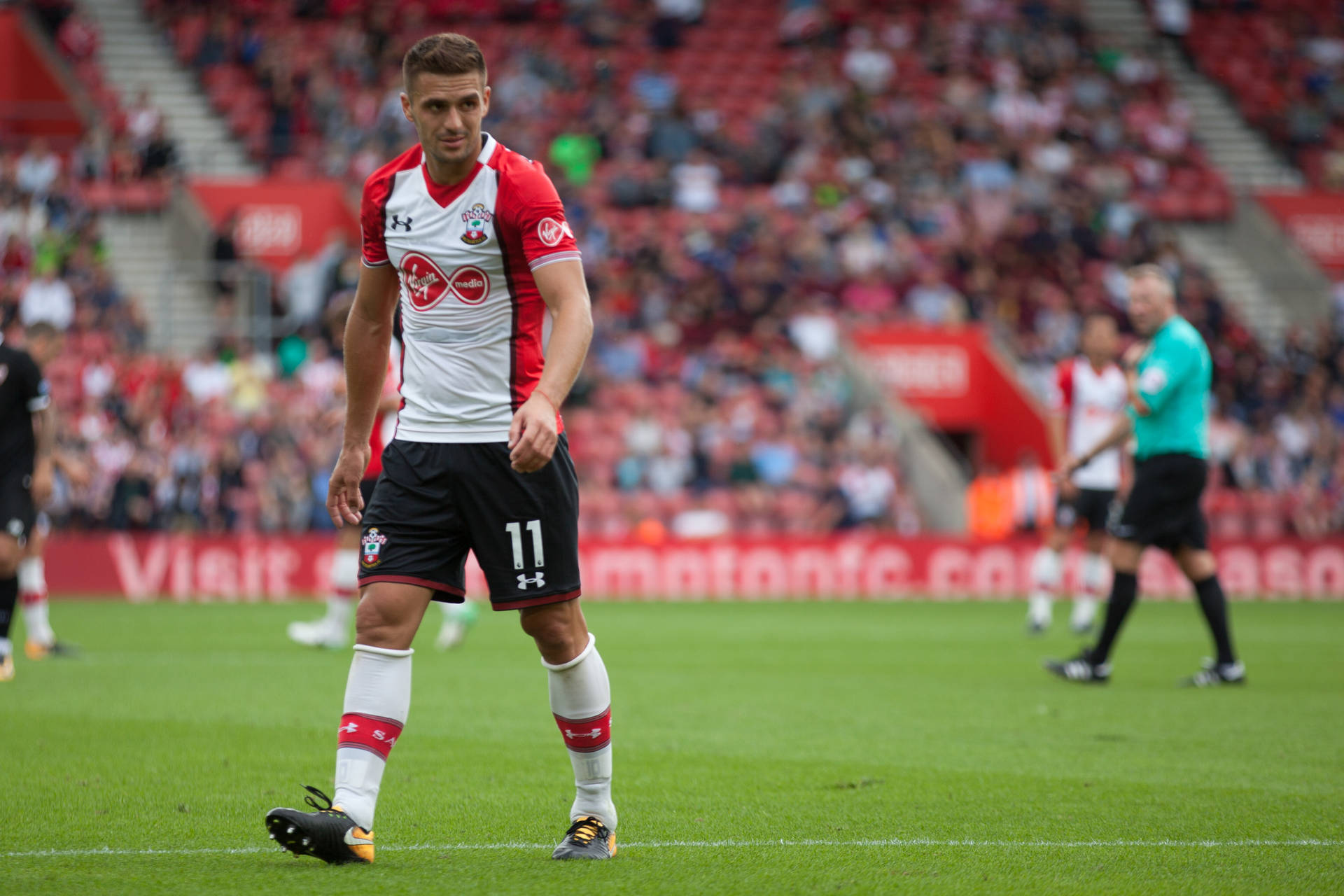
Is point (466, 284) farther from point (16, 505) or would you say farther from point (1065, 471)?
point (1065, 471)

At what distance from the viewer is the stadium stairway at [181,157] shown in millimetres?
24516

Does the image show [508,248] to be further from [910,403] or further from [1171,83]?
[1171,83]

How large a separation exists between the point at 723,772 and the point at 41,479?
5733mm

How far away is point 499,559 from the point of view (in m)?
4.93

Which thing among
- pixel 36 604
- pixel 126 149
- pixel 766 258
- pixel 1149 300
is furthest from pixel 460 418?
pixel 126 149

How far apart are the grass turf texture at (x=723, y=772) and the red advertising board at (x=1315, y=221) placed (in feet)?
65.0

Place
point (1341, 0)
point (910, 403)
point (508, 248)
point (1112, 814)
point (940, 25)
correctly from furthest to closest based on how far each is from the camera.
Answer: point (1341, 0) < point (940, 25) < point (910, 403) < point (1112, 814) < point (508, 248)

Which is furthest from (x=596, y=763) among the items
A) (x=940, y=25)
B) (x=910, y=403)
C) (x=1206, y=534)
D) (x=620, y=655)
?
(x=940, y=25)

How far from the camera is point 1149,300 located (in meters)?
9.91

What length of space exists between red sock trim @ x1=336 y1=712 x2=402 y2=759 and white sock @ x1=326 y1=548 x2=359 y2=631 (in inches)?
274

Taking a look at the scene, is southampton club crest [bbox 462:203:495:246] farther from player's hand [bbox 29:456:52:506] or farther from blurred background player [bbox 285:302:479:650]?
player's hand [bbox 29:456:52:506]

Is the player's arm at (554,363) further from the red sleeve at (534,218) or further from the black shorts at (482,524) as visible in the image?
the black shorts at (482,524)

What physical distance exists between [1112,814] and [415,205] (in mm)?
3233

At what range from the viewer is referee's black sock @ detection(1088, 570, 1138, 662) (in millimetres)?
10070
